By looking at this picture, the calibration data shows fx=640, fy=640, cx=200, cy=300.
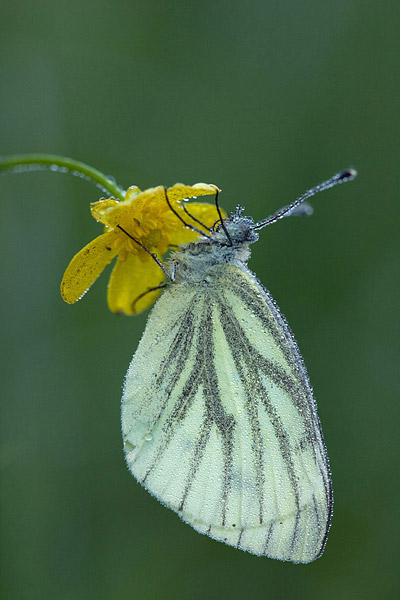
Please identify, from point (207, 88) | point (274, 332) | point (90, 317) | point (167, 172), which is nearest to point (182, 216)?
point (274, 332)

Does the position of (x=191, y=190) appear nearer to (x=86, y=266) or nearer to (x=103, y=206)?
(x=103, y=206)

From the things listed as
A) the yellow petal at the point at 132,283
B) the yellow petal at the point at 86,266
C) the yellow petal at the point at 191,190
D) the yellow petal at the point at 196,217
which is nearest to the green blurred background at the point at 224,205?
the yellow petal at the point at 132,283

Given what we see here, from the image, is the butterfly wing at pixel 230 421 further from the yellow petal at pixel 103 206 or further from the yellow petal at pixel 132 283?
the yellow petal at pixel 103 206

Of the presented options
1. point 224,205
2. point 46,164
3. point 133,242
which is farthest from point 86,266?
point 224,205

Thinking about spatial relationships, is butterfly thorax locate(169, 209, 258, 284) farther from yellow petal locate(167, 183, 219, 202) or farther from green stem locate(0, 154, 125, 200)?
green stem locate(0, 154, 125, 200)

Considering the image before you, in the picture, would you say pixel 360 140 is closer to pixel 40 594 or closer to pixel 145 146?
pixel 145 146

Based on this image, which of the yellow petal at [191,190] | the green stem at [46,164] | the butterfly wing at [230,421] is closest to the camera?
Result: the green stem at [46,164]

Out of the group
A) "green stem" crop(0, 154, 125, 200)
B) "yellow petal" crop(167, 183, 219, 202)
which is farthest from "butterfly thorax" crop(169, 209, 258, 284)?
"green stem" crop(0, 154, 125, 200)

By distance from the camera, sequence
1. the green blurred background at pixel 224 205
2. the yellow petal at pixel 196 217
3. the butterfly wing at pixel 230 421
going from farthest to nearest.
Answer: the green blurred background at pixel 224 205 < the yellow petal at pixel 196 217 < the butterfly wing at pixel 230 421
